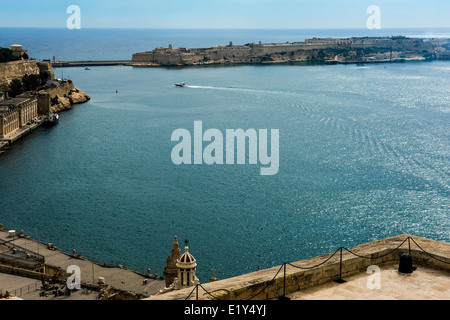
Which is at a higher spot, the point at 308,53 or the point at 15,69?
the point at 308,53

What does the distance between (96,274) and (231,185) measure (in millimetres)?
13225

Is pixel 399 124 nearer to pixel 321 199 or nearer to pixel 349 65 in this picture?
pixel 321 199

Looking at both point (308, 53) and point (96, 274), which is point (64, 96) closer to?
point (96, 274)

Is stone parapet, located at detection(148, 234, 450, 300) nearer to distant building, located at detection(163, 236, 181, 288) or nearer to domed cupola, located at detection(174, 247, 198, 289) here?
domed cupola, located at detection(174, 247, 198, 289)

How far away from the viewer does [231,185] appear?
33.5 metres

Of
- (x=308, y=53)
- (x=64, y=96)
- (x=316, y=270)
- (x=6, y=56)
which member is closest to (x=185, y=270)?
(x=316, y=270)

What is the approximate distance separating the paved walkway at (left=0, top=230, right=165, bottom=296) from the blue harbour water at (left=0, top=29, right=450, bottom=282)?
1.22 m

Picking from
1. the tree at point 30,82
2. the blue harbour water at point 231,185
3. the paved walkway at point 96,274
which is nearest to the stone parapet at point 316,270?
the paved walkway at point 96,274

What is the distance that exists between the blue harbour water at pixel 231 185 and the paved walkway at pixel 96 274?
48.1 inches

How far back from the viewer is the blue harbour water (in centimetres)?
2561

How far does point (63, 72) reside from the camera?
341 feet

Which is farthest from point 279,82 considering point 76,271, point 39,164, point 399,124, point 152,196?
point 76,271
